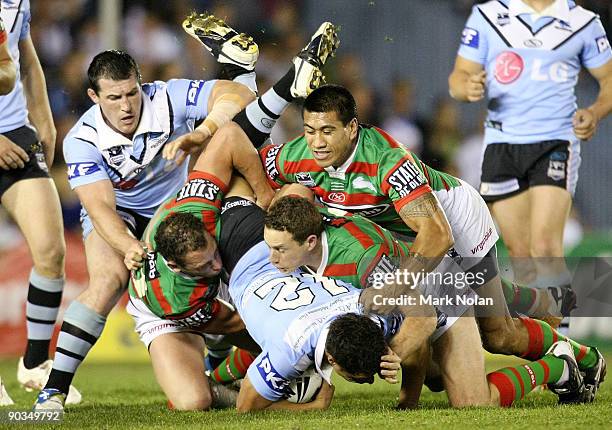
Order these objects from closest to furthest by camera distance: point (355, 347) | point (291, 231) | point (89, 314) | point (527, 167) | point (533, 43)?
point (355, 347), point (291, 231), point (89, 314), point (527, 167), point (533, 43)

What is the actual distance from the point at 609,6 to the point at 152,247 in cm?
485

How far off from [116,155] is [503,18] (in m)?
3.10

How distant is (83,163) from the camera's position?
6.43 m

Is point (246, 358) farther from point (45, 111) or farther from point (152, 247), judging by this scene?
point (45, 111)

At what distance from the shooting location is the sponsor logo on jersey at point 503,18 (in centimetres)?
774

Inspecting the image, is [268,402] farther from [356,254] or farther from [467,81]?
[467,81]

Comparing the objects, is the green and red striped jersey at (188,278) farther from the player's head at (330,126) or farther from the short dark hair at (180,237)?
the player's head at (330,126)

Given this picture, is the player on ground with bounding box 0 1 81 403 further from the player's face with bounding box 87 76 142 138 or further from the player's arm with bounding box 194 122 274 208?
the player's arm with bounding box 194 122 274 208

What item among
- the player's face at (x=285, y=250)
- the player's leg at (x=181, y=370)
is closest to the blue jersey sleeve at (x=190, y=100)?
the player's leg at (x=181, y=370)

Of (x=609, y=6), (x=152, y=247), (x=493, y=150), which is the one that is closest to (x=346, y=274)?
(x=152, y=247)

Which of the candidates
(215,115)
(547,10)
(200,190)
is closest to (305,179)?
(200,190)

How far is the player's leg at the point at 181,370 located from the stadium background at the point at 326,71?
3.08 m

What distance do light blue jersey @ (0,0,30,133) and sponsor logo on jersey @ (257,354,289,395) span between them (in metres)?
2.84

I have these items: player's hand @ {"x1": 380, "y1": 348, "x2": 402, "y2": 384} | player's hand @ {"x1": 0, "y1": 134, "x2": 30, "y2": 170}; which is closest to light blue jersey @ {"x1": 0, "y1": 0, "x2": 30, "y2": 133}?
player's hand @ {"x1": 0, "y1": 134, "x2": 30, "y2": 170}
